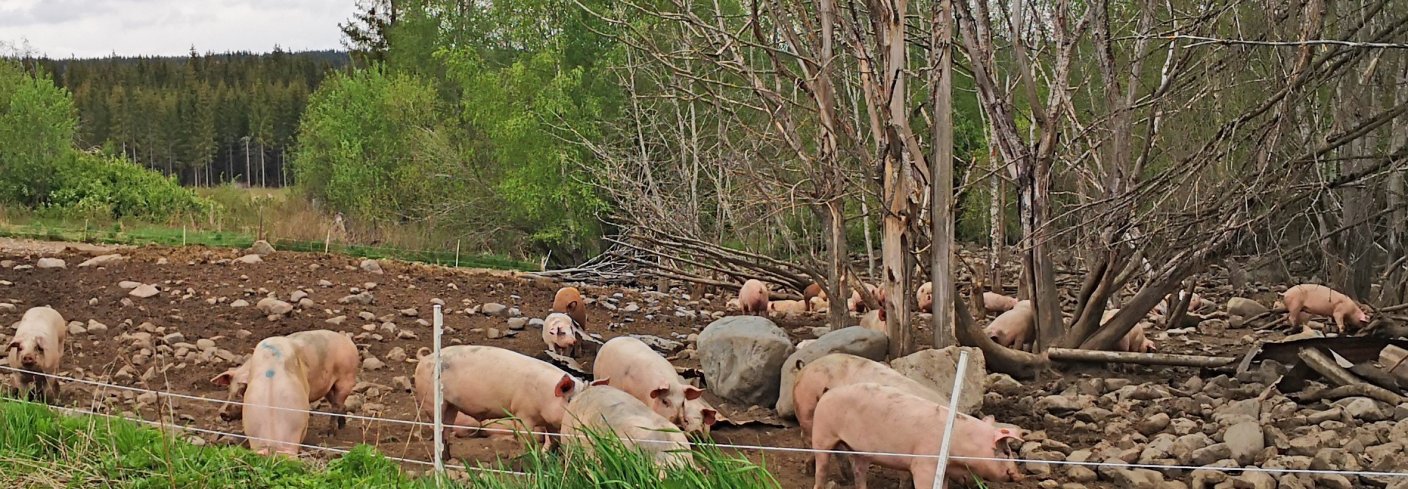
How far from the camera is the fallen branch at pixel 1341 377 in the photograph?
7965mm

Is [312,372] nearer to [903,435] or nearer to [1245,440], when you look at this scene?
[903,435]

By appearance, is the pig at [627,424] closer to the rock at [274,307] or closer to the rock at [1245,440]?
the rock at [1245,440]

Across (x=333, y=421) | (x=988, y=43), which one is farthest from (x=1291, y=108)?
(x=333, y=421)

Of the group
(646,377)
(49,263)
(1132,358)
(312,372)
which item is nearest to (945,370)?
(1132,358)

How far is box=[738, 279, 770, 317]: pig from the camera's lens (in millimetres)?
14430

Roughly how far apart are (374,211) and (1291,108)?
25.4 meters

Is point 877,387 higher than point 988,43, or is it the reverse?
point 988,43

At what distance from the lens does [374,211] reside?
3088 cm

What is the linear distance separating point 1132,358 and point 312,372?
18.7ft

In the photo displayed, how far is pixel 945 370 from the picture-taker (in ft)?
28.0

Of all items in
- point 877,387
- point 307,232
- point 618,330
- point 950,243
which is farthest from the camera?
point 307,232

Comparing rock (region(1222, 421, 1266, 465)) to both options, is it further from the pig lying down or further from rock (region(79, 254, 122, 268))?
rock (region(79, 254, 122, 268))

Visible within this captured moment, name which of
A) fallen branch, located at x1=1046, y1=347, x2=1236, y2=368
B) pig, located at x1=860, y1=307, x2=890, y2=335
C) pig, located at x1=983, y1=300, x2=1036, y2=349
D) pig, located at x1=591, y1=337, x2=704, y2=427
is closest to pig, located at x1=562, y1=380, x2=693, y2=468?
pig, located at x1=591, y1=337, x2=704, y2=427

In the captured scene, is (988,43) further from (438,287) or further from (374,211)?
(374,211)
